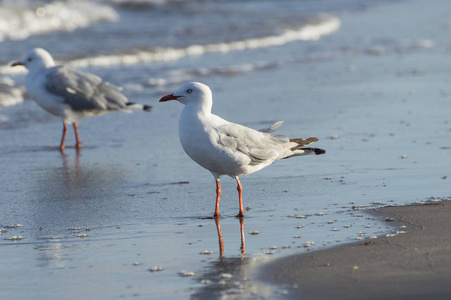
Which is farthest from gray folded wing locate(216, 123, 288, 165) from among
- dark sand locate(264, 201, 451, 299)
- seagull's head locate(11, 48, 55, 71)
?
seagull's head locate(11, 48, 55, 71)

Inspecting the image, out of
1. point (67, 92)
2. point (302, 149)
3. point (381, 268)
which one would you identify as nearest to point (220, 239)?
point (381, 268)

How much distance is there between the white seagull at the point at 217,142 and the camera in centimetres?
532

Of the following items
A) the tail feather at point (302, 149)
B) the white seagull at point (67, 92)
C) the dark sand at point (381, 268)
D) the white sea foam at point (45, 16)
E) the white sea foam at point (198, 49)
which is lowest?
the dark sand at point (381, 268)

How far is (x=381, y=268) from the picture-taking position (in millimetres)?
4059

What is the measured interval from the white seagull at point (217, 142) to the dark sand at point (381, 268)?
3.91 feet

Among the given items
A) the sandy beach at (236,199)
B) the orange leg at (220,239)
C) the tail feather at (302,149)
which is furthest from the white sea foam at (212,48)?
the orange leg at (220,239)

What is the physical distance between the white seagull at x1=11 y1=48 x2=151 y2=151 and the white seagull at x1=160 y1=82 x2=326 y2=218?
137 inches

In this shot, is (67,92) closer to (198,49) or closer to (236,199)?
(236,199)

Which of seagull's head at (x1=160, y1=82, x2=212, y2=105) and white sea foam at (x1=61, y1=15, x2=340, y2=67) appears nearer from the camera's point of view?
seagull's head at (x1=160, y1=82, x2=212, y2=105)

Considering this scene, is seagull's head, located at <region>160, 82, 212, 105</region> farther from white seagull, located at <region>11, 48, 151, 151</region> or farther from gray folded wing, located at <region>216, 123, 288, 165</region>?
white seagull, located at <region>11, 48, 151, 151</region>

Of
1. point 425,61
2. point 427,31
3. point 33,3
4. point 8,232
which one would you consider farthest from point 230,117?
point 33,3

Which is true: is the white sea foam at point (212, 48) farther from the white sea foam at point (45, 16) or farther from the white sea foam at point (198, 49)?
the white sea foam at point (45, 16)

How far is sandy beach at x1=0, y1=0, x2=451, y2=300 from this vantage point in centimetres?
403

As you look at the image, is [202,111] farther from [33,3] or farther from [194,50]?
[33,3]
